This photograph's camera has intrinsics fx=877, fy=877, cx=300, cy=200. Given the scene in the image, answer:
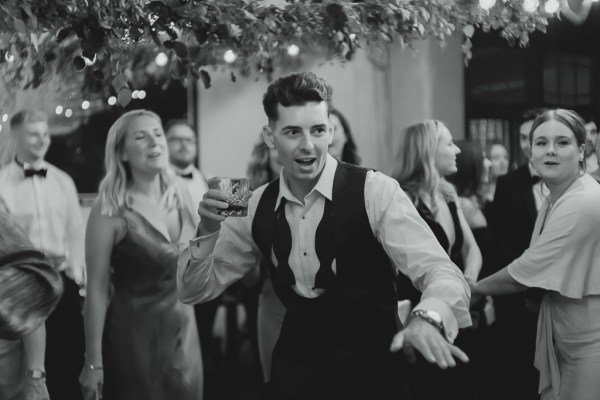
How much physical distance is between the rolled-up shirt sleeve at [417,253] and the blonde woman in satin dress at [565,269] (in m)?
0.87

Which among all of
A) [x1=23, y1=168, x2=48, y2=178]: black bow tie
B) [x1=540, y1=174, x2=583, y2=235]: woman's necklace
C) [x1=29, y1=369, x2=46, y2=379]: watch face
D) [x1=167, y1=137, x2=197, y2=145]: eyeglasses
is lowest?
[x1=29, y1=369, x2=46, y2=379]: watch face

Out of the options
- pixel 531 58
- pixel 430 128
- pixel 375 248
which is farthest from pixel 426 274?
pixel 531 58

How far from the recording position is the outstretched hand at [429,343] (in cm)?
191

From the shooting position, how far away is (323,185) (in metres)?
2.57

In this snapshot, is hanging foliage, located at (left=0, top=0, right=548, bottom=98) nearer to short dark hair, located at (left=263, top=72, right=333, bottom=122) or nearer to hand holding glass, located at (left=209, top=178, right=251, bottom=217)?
short dark hair, located at (left=263, top=72, right=333, bottom=122)

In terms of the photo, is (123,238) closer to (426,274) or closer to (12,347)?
(12,347)

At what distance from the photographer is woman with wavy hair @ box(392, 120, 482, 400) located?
380 centimetres

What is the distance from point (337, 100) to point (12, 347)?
5.08 metres

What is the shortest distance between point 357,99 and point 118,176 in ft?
14.1

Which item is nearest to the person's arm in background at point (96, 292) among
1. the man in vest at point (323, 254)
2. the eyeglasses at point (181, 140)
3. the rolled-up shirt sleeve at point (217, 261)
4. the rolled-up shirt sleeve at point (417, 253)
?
the rolled-up shirt sleeve at point (217, 261)

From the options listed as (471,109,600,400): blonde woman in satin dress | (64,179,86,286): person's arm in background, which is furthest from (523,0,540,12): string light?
(64,179,86,286): person's arm in background

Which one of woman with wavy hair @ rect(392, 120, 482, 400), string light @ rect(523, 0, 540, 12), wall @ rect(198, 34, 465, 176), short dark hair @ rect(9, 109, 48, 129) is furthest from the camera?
wall @ rect(198, 34, 465, 176)

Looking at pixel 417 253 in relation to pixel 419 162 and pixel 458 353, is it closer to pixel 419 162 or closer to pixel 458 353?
pixel 458 353

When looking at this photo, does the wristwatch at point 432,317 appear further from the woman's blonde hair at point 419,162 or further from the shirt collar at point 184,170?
the shirt collar at point 184,170
